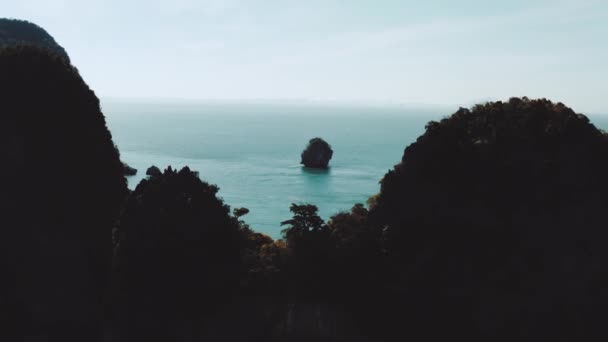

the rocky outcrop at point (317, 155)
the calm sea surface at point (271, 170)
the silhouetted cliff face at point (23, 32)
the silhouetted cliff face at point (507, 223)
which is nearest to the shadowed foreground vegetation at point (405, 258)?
the silhouetted cliff face at point (507, 223)

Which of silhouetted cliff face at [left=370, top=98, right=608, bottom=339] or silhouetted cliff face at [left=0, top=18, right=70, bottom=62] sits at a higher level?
silhouetted cliff face at [left=0, top=18, right=70, bottom=62]

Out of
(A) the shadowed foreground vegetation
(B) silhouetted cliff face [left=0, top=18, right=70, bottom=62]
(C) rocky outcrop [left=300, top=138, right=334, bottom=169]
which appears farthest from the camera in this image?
(C) rocky outcrop [left=300, top=138, right=334, bottom=169]

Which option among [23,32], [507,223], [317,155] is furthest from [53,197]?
[317,155]

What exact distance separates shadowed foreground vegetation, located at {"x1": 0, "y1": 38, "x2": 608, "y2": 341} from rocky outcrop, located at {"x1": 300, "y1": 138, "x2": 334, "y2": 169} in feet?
309

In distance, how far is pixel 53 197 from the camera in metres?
34.3

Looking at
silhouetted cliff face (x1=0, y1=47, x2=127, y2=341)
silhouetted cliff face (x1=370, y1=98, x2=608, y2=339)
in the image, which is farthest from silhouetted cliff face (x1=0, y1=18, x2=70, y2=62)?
silhouetted cliff face (x1=370, y1=98, x2=608, y2=339)

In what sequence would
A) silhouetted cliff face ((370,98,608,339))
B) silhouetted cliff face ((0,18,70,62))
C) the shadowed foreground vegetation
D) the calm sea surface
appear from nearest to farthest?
1. silhouetted cliff face ((370,98,608,339))
2. the shadowed foreground vegetation
3. the calm sea surface
4. silhouetted cliff face ((0,18,70,62))

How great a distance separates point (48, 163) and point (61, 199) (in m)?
2.52

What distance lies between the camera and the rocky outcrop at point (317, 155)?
126438mm

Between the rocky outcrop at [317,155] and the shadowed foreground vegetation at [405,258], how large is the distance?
9428 centimetres

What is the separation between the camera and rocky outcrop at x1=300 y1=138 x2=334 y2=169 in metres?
126

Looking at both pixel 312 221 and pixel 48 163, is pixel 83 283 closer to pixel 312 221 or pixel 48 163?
pixel 48 163

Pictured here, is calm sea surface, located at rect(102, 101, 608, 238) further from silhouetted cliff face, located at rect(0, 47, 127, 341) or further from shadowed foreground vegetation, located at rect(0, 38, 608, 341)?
shadowed foreground vegetation, located at rect(0, 38, 608, 341)

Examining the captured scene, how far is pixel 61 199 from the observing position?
34594 mm
